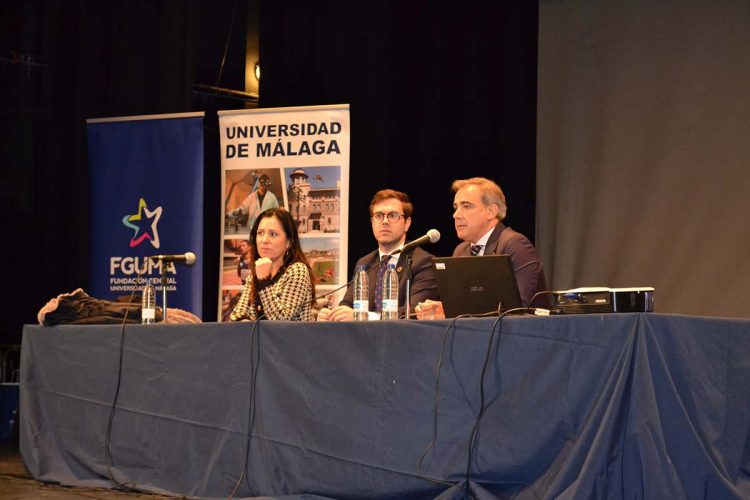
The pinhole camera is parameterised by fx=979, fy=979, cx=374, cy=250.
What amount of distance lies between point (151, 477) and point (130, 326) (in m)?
0.60

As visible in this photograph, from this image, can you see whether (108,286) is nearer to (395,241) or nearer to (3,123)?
(3,123)

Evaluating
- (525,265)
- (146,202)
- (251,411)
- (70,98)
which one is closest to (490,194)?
(525,265)

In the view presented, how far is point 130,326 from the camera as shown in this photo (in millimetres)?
3883

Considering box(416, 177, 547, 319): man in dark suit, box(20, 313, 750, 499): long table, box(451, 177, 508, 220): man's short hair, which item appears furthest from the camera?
box(451, 177, 508, 220): man's short hair

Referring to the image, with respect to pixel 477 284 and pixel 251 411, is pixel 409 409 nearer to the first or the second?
pixel 477 284

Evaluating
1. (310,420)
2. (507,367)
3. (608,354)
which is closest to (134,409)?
(310,420)

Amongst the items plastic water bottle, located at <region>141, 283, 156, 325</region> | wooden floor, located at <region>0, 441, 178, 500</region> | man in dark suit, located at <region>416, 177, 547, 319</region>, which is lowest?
wooden floor, located at <region>0, 441, 178, 500</region>

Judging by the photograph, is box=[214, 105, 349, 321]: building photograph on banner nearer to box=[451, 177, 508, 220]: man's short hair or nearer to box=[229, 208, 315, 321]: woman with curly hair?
box=[229, 208, 315, 321]: woman with curly hair

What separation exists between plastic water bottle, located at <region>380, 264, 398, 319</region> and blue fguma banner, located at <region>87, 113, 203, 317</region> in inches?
92.8

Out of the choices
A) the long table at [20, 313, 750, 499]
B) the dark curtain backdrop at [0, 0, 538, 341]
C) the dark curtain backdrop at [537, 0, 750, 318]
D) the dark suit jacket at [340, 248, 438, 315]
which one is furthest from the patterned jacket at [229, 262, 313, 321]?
the dark curtain backdrop at [537, 0, 750, 318]

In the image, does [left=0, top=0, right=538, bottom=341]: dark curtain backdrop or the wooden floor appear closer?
the wooden floor

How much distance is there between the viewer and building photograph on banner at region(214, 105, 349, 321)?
5523 mm

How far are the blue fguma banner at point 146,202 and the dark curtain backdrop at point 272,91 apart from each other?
0.55 meters

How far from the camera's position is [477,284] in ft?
10.1
